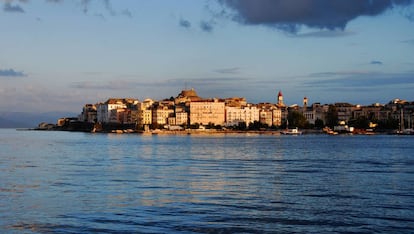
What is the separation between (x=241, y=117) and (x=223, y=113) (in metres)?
4.97

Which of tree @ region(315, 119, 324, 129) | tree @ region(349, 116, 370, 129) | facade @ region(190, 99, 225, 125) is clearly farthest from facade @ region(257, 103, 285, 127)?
tree @ region(349, 116, 370, 129)

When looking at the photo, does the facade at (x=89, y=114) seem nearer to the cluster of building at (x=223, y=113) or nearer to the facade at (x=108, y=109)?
the facade at (x=108, y=109)

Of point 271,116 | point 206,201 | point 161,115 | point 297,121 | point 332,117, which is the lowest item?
point 206,201

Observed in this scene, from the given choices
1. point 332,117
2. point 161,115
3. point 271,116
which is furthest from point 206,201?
point 271,116

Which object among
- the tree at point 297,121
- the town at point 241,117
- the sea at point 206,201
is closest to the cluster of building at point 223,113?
the town at point 241,117

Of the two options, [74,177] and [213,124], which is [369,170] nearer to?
[74,177]

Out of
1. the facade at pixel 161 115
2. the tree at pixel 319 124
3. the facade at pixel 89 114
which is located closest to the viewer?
the tree at pixel 319 124

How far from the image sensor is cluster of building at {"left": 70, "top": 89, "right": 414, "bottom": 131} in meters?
150

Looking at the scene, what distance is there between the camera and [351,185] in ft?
70.1

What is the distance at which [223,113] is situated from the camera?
6048 inches

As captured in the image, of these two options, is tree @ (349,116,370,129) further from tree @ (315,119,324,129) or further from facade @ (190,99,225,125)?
facade @ (190,99,225,125)

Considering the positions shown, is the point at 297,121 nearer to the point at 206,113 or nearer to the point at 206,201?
the point at 206,113

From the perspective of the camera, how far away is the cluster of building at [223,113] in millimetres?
150500

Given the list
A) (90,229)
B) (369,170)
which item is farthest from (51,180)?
(369,170)
